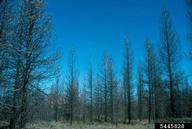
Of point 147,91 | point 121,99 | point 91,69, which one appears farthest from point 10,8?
point 121,99

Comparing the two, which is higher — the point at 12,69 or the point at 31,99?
the point at 12,69

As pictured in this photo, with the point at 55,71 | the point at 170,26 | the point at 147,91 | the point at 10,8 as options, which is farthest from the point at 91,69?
the point at 10,8

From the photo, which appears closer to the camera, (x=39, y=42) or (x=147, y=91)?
(x=39, y=42)

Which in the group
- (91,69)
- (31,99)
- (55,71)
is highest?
(91,69)

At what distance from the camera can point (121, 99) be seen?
71062 mm

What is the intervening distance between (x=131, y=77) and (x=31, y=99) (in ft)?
95.2

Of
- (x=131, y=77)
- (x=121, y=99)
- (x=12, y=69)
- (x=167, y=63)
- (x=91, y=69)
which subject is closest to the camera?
(x=12, y=69)

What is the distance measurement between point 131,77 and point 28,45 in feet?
94.9

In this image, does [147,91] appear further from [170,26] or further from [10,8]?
[10,8]

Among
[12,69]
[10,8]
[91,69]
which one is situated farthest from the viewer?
[91,69]

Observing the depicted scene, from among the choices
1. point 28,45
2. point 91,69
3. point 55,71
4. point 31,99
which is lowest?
point 31,99

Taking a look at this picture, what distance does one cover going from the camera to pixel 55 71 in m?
15.6

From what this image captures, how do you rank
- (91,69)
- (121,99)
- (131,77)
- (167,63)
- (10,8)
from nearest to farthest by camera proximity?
(10,8) → (167,63) → (131,77) → (91,69) → (121,99)

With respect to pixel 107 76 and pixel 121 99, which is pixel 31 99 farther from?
pixel 121 99
